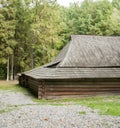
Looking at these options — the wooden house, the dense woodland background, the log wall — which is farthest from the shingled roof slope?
the dense woodland background

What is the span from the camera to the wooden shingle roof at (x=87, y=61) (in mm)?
17250

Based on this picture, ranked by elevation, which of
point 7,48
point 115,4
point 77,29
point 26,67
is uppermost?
point 115,4

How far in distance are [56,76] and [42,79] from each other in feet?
2.88

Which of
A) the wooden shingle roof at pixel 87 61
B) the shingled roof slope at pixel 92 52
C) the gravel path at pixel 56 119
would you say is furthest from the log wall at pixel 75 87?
the gravel path at pixel 56 119

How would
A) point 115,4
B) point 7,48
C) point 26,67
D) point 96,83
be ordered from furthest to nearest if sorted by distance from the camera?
point 115,4, point 26,67, point 7,48, point 96,83

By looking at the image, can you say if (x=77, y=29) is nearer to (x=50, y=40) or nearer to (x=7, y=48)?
(x=50, y=40)

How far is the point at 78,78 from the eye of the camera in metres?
16.8

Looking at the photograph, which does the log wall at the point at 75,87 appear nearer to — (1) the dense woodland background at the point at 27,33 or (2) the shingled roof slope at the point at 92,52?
(2) the shingled roof slope at the point at 92,52

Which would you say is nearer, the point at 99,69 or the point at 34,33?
the point at 99,69

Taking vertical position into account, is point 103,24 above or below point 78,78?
above

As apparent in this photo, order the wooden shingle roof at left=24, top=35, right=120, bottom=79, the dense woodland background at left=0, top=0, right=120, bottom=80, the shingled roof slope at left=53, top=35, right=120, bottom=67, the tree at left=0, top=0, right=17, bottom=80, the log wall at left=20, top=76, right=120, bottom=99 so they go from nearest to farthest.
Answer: the log wall at left=20, top=76, right=120, bottom=99, the wooden shingle roof at left=24, top=35, right=120, bottom=79, the shingled roof slope at left=53, top=35, right=120, bottom=67, the tree at left=0, top=0, right=17, bottom=80, the dense woodland background at left=0, top=0, right=120, bottom=80

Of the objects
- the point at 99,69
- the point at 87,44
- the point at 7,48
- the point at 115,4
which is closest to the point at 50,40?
the point at 7,48

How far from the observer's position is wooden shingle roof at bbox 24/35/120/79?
17250mm

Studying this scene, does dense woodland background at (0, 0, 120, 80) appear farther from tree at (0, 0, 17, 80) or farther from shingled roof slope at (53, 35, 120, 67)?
shingled roof slope at (53, 35, 120, 67)
